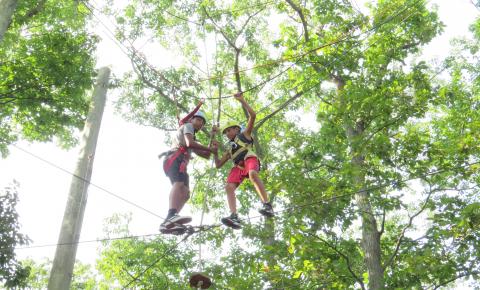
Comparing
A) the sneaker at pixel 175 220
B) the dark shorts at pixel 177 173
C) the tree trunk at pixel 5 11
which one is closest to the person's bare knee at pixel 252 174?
the dark shorts at pixel 177 173

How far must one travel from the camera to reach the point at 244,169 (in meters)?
5.58

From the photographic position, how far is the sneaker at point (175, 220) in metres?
4.85

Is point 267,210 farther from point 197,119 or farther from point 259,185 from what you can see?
point 197,119

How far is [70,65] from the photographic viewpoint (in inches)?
365

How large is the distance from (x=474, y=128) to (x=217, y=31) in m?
7.36

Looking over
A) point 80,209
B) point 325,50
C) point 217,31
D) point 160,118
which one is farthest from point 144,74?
point 80,209

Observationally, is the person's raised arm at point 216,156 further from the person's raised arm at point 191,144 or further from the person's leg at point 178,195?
the person's leg at point 178,195

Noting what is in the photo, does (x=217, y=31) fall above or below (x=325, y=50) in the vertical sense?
above

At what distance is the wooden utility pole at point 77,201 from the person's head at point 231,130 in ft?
4.83

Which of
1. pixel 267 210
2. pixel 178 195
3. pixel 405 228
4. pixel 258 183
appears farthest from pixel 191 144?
pixel 405 228

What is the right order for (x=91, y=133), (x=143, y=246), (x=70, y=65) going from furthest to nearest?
(x=143, y=246), (x=70, y=65), (x=91, y=133)

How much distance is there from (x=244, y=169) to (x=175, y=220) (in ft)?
3.75

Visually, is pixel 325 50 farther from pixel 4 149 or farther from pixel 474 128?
pixel 4 149

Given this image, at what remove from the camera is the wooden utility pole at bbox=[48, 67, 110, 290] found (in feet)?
13.9
